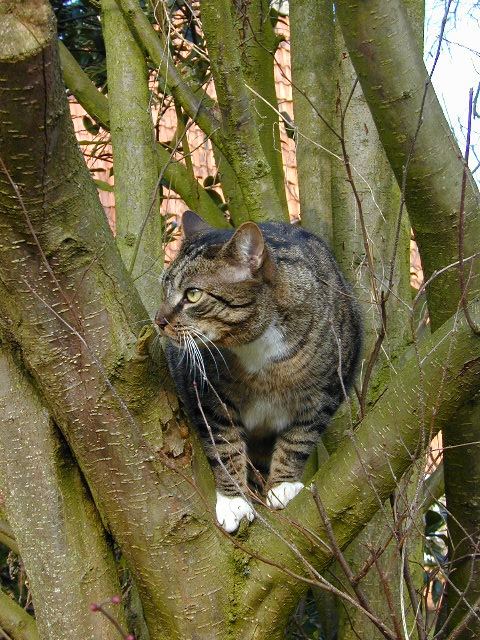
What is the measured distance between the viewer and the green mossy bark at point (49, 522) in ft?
6.68

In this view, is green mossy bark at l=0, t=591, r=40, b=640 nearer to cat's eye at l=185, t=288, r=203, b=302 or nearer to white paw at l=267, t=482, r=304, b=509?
white paw at l=267, t=482, r=304, b=509

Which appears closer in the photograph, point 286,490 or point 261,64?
point 286,490

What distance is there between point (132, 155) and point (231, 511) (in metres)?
1.30

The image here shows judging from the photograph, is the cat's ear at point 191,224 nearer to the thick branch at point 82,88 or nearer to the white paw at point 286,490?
the thick branch at point 82,88

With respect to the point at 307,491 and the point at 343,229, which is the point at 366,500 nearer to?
the point at 307,491

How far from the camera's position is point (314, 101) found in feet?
9.73

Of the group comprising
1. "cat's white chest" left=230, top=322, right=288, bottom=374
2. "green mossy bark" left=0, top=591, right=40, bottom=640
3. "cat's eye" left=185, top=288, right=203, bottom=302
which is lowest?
"green mossy bark" left=0, top=591, right=40, bottom=640

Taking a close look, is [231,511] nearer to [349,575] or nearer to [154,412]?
[154,412]

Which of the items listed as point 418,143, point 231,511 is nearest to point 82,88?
point 418,143

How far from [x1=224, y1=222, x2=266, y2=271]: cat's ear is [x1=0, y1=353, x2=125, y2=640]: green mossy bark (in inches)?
28.9

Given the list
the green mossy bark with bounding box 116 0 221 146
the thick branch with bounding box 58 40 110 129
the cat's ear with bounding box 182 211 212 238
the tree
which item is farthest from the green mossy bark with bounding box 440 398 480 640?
the thick branch with bounding box 58 40 110 129

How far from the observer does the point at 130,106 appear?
2.92 m

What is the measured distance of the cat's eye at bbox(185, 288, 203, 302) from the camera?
252 centimetres

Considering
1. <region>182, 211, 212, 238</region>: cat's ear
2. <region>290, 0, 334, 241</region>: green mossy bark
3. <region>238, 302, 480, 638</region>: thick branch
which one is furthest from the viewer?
<region>290, 0, 334, 241</region>: green mossy bark
